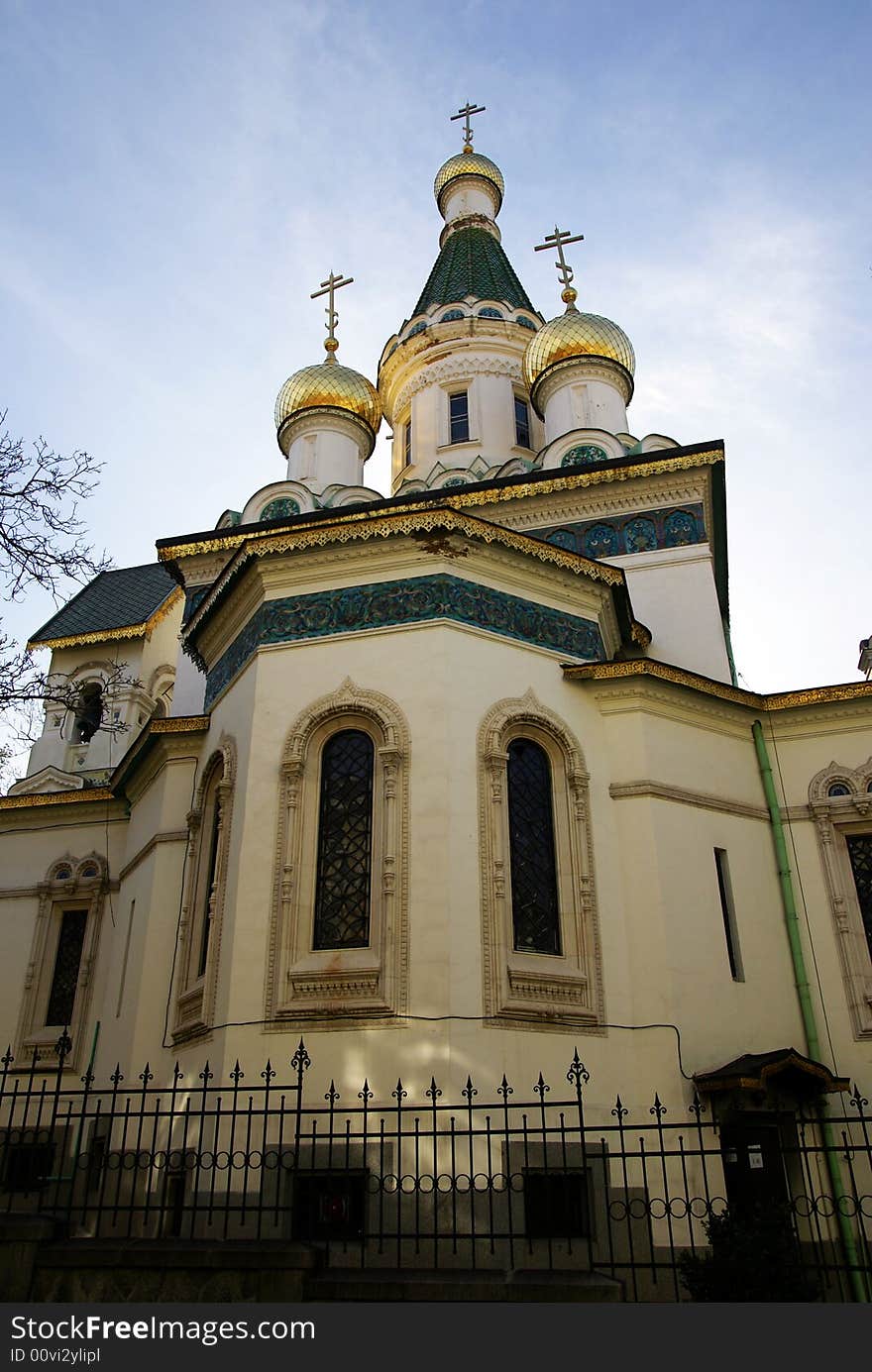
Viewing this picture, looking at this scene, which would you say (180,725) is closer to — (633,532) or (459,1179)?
(459,1179)

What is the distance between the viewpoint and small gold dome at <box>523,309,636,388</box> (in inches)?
694

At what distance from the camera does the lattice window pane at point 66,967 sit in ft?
43.0

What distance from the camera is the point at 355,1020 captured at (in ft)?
27.2

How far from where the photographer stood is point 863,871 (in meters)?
11.0

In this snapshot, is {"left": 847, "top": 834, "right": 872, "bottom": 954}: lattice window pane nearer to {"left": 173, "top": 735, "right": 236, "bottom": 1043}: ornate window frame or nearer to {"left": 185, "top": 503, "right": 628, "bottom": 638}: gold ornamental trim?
{"left": 185, "top": 503, "right": 628, "bottom": 638}: gold ornamental trim

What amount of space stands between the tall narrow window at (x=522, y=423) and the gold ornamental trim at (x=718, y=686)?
9.27 m

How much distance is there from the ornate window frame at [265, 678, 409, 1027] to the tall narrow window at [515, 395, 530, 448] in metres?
11.1

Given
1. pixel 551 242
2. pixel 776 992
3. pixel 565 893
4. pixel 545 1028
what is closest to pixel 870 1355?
pixel 545 1028

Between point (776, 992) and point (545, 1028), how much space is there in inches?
118

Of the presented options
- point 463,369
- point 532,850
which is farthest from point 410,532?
point 463,369

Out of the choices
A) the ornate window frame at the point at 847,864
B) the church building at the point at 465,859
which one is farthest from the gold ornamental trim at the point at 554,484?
the ornate window frame at the point at 847,864

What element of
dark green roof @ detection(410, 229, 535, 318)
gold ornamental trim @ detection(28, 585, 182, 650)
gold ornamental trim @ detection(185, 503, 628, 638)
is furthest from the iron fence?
dark green roof @ detection(410, 229, 535, 318)

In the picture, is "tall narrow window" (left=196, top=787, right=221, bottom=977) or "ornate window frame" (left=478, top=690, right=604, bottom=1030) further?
"tall narrow window" (left=196, top=787, right=221, bottom=977)

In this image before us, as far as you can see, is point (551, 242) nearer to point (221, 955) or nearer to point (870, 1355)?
point (221, 955)
